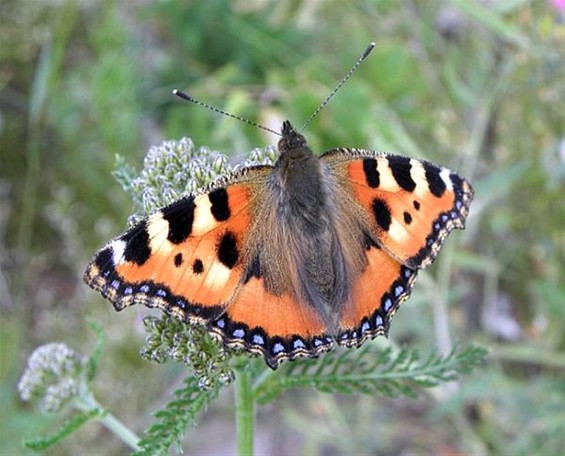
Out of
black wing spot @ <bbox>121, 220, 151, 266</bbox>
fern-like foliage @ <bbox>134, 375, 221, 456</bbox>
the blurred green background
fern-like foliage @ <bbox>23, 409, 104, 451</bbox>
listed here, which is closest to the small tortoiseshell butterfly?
black wing spot @ <bbox>121, 220, 151, 266</bbox>

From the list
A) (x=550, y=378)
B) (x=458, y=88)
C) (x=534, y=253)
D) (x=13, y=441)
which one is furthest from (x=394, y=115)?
(x=13, y=441)

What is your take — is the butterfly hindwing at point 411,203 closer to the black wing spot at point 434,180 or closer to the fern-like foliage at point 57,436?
the black wing spot at point 434,180

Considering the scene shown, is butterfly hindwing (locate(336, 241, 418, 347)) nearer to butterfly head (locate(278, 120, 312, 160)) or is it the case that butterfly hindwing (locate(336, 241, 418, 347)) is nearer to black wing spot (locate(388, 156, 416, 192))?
black wing spot (locate(388, 156, 416, 192))

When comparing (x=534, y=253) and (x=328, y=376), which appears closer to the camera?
(x=328, y=376)

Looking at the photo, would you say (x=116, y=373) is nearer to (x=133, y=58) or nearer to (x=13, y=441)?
(x=13, y=441)

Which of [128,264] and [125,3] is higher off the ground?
[125,3]

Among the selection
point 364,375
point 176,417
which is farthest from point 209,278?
point 364,375
